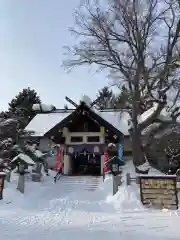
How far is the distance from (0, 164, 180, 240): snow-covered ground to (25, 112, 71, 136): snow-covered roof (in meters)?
10.7

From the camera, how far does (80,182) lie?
18.5 m

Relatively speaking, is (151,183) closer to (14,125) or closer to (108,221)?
(108,221)

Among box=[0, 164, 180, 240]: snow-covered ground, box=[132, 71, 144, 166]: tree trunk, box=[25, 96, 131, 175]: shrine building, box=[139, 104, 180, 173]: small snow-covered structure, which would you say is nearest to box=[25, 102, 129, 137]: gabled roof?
box=[25, 96, 131, 175]: shrine building

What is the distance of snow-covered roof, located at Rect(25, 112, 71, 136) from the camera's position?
26.0m

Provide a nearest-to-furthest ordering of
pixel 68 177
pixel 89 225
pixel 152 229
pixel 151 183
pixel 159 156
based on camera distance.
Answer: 1. pixel 152 229
2. pixel 89 225
3. pixel 151 183
4. pixel 68 177
5. pixel 159 156

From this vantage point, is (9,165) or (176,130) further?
(176,130)

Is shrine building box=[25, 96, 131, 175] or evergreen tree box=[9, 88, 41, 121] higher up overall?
evergreen tree box=[9, 88, 41, 121]

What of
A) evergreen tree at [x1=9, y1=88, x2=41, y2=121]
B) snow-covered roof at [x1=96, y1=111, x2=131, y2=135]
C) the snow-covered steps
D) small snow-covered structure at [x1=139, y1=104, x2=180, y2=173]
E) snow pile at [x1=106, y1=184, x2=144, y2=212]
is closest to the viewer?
snow pile at [x1=106, y1=184, x2=144, y2=212]

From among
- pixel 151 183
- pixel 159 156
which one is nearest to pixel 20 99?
pixel 159 156

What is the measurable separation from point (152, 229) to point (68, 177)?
12591mm

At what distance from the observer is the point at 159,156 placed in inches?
831

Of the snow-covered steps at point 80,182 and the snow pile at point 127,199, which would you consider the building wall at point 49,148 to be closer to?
the snow-covered steps at point 80,182

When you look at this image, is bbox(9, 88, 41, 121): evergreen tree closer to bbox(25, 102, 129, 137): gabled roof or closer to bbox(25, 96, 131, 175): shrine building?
bbox(25, 102, 129, 137): gabled roof

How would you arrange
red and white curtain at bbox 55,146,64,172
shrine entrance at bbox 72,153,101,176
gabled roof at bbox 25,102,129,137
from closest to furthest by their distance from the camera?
red and white curtain at bbox 55,146,64,172 → shrine entrance at bbox 72,153,101,176 → gabled roof at bbox 25,102,129,137
